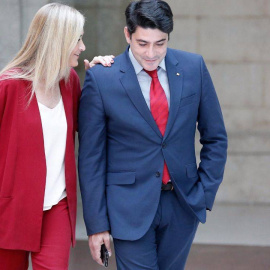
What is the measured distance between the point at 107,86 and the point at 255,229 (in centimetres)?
291

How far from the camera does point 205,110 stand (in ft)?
14.2

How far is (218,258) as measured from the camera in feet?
20.8

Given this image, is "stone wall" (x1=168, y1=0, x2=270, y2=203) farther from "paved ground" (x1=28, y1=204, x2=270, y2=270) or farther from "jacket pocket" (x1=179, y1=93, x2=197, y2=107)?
"jacket pocket" (x1=179, y1=93, x2=197, y2=107)

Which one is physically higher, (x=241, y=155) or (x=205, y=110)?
(x=205, y=110)

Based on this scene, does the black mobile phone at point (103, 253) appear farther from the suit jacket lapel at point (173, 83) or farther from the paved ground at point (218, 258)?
the paved ground at point (218, 258)

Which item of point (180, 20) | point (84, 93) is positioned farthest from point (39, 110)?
point (180, 20)

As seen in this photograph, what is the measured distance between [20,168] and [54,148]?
19 cm

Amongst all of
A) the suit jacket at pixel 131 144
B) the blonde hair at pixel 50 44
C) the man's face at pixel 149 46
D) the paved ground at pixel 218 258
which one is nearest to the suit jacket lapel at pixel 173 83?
the suit jacket at pixel 131 144

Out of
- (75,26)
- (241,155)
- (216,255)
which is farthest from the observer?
(241,155)

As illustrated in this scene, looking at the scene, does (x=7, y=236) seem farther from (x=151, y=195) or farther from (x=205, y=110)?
(x=205, y=110)

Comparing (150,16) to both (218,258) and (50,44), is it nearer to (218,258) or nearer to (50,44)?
(50,44)

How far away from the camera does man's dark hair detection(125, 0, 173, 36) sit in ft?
13.2

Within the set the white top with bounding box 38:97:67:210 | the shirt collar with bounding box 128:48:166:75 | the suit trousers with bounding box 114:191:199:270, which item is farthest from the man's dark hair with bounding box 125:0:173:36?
the suit trousers with bounding box 114:191:199:270

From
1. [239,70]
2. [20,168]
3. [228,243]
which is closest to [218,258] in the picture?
[228,243]
